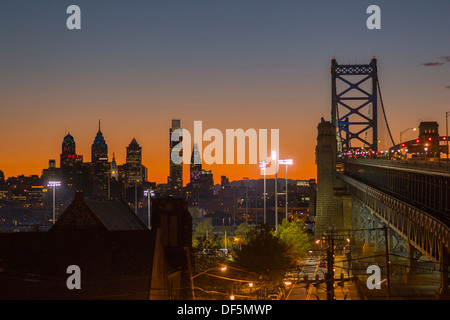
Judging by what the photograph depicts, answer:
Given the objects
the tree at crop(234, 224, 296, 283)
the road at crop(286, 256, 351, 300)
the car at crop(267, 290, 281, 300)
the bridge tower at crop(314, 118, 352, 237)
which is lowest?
the road at crop(286, 256, 351, 300)

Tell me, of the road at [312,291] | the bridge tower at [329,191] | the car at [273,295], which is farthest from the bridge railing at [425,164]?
the bridge tower at [329,191]

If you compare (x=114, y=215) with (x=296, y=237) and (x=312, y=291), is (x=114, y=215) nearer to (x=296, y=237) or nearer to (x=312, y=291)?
(x=312, y=291)

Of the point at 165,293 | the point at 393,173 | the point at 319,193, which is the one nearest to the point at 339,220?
the point at 319,193

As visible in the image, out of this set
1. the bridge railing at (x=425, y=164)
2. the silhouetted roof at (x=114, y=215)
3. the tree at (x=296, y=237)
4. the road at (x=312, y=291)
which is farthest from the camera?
the tree at (x=296, y=237)

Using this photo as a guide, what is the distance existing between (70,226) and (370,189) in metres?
41.2

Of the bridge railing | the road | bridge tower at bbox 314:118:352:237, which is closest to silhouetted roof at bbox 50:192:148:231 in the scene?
the road

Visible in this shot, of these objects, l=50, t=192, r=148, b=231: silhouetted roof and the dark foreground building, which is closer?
the dark foreground building

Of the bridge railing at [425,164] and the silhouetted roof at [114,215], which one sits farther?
the bridge railing at [425,164]

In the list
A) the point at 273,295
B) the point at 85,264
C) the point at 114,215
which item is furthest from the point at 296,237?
the point at 85,264

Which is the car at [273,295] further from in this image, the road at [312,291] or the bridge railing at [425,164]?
the bridge railing at [425,164]

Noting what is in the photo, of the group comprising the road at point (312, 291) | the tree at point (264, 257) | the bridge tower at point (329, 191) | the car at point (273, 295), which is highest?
the bridge tower at point (329, 191)

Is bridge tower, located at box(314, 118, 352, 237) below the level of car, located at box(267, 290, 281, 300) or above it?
above

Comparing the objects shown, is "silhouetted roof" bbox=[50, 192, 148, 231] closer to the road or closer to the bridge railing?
the road
